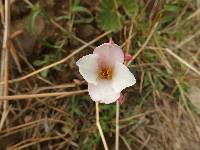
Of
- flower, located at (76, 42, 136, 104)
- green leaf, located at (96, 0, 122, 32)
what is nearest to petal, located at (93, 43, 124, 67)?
flower, located at (76, 42, 136, 104)

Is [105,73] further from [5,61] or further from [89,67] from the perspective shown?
[5,61]

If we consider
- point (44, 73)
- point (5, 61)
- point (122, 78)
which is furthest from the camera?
point (44, 73)

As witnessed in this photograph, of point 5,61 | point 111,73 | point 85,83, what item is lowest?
point 85,83

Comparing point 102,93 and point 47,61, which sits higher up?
point 102,93

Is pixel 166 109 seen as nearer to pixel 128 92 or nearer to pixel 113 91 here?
pixel 128 92

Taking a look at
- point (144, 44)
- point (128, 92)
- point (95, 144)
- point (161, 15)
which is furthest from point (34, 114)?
point (161, 15)

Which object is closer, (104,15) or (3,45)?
(3,45)

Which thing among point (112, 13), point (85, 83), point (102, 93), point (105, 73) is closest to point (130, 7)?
point (112, 13)
